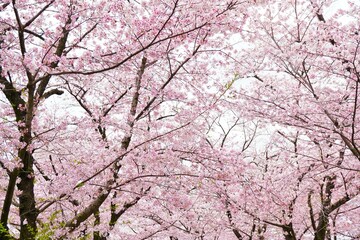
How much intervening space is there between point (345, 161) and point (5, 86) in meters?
6.54

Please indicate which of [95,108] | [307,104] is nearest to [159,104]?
[95,108]

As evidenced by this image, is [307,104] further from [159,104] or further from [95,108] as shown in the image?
[95,108]

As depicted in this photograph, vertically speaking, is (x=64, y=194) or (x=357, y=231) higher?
(x=357, y=231)

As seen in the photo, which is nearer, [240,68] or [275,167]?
[240,68]

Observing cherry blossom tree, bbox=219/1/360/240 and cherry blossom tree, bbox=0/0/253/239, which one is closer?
cherry blossom tree, bbox=0/0/253/239

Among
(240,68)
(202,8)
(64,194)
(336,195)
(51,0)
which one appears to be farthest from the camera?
(336,195)

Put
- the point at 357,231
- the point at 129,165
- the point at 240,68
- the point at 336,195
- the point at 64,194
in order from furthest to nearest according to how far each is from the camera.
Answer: the point at 357,231 → the point at 336,195 → the point at 240,68 → the point at 129,165 → the point at 64,194

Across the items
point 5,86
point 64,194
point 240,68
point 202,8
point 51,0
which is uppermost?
point 240,68

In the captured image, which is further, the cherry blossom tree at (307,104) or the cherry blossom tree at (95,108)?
the cherry blossom tree at (307,104)

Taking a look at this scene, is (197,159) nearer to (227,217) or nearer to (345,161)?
(345,161)

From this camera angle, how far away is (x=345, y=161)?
303 inches

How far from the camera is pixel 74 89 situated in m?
9.10

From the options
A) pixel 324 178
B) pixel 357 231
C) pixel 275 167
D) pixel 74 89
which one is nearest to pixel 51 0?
pixel 74 89

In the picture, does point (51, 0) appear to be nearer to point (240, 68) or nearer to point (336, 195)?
point (240, 68)
